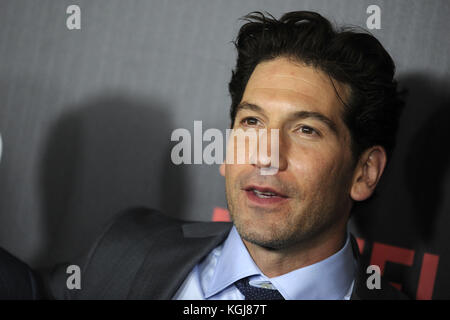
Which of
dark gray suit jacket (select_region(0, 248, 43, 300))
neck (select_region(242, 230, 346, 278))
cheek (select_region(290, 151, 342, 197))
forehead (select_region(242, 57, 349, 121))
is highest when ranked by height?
forehead (select_region(242, 57, 349, 121))

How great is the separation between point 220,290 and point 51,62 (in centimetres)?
113

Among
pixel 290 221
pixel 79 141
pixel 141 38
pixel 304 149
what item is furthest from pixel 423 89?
pixel 79 141

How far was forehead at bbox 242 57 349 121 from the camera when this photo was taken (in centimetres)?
118

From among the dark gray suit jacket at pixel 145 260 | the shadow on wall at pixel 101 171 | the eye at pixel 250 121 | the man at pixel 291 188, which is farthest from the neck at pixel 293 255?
the shadow on wall at pixel 101 171

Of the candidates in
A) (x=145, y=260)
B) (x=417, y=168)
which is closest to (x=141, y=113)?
(x=145, y=260)

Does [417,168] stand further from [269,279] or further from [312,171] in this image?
[269,279]

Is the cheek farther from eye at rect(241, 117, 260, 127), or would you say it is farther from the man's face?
eye at rect(241, 117, 260, 127)

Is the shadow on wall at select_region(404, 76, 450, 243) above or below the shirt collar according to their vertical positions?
above

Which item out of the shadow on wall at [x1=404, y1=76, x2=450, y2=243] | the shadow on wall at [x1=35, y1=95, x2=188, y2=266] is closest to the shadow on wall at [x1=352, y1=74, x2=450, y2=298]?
the shadow on wall at [x1=404, y1=76, x2=450, y2=243]

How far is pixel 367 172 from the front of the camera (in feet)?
4.36

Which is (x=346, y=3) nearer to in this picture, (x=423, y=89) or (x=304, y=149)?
(x=423, y=89)

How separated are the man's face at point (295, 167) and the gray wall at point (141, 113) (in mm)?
368

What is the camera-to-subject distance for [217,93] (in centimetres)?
165

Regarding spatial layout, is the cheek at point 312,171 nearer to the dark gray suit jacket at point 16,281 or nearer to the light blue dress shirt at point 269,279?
the light blue dress shirt at point 269,279
